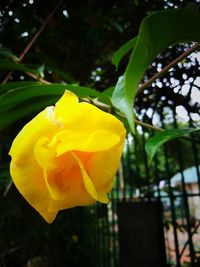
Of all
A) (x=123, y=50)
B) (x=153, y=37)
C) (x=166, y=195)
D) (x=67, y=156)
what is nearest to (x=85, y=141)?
(x=67, y=156)

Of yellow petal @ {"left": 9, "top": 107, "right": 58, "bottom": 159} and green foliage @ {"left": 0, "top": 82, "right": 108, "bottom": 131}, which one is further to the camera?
green foliage @ {"left": 0, "top": 82, "right": 108, "bottom": 131}

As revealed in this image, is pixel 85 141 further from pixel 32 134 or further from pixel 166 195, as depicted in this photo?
pixel 166 195

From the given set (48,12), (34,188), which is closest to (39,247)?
(48,12)

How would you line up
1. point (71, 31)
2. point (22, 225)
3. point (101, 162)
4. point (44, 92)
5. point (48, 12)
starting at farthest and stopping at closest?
1. point (22, 225)
2. point (71, 31)
3. point (48, 12)
4. point (44, 92)
5. point (101, 162)

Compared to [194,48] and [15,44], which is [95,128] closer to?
[194,48]

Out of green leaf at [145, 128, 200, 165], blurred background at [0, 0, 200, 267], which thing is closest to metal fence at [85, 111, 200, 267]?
blurred background at [0, 0, 200, 267]

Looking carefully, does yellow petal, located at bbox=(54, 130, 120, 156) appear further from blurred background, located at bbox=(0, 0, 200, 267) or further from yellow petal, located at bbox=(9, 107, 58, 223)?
blurred background, located at bbox=(0, 0, 200, 267)

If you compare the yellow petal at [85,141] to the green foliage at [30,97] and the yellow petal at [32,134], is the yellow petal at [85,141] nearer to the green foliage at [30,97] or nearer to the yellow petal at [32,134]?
the yellow petal at [32,134]
